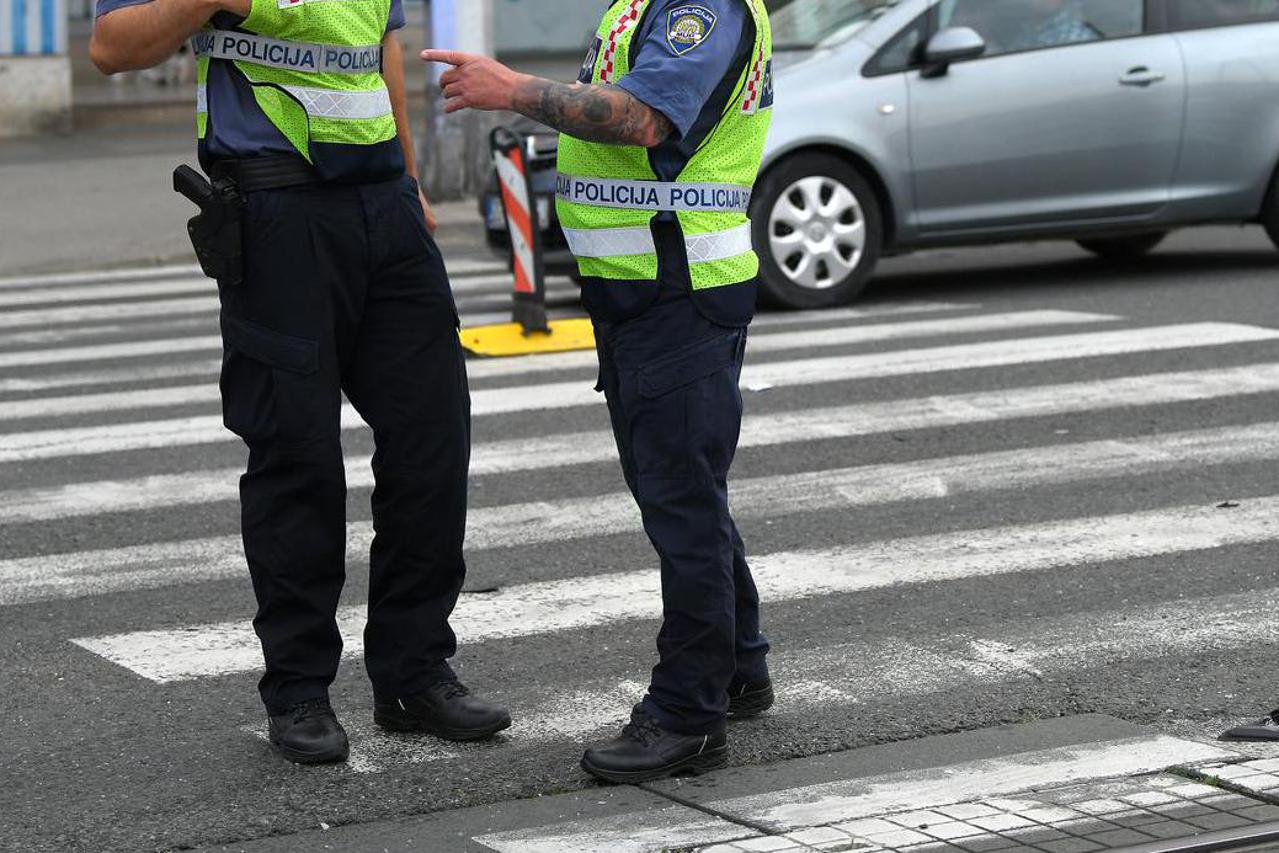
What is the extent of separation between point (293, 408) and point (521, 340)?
562cm

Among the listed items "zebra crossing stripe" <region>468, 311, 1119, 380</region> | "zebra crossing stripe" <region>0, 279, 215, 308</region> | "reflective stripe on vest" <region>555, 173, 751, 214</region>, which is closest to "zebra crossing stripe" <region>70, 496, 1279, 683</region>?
"reflective stripe on vest" <region>555, 173, 751, 214</region>

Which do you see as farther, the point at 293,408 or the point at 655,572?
the point at 655,572

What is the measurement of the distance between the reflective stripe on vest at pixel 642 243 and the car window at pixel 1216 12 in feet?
24.9

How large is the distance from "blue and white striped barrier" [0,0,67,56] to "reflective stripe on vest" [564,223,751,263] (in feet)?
66.5

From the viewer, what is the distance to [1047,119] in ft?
36.2

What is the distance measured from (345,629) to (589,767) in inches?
54.1

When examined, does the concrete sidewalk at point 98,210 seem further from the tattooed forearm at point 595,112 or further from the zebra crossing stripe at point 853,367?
the tattooed forearm at point 595,112

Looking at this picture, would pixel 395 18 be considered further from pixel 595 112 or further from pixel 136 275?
pixel 136 275

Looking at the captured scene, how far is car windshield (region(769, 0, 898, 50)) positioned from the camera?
11180mm

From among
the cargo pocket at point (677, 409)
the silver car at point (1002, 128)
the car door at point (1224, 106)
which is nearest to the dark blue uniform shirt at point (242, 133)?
the cargo pocket at point (677, 409)

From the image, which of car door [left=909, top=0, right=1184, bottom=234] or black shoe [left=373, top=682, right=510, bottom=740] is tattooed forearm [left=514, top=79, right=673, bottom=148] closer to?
black shoe [left=373, top=682, right=510, bottom=740]

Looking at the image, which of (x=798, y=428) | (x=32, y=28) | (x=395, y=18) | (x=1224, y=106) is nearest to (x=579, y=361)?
(x=798, y=428)

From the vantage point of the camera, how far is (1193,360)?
8.98 m

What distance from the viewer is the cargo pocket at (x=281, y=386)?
4.42 meters
